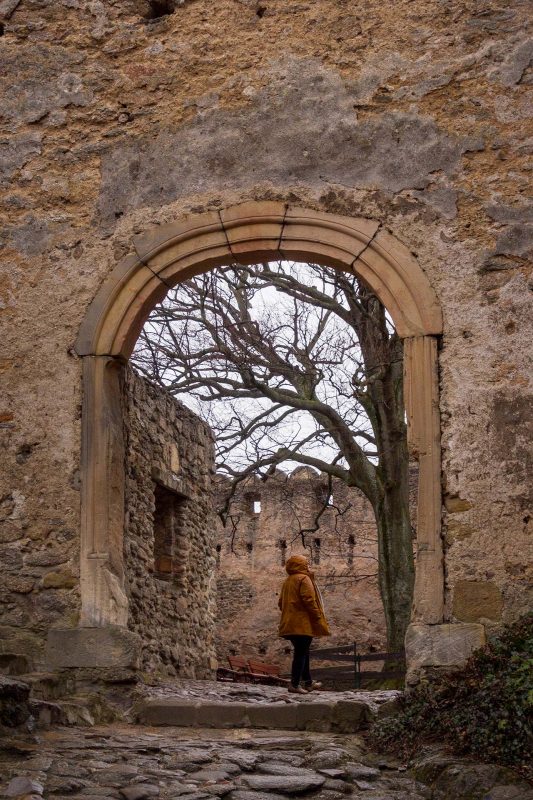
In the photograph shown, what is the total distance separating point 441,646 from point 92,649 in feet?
6.93

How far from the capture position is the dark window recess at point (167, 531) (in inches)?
461

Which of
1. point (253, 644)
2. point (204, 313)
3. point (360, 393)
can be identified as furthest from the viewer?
point (253, 644)

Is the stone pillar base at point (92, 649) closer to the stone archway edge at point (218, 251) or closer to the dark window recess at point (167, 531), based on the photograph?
the stone archway edge at point (218, 251)

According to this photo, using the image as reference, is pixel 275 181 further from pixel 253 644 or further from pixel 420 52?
pixel 253 644

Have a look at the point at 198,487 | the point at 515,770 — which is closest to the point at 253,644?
the point at 198,487

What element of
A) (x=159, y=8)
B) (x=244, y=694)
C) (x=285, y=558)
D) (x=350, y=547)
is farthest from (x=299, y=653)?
(x=285, y=558)

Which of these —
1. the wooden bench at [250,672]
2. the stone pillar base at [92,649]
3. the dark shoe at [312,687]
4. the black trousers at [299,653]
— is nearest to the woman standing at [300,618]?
the black trousers at [299,653]

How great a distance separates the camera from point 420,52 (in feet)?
23.7

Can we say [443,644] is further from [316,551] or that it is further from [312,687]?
[316,551]

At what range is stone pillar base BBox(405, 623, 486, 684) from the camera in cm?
625

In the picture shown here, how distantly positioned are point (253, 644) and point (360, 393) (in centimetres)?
818

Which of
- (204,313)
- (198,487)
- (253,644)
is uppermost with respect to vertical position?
(204,313)

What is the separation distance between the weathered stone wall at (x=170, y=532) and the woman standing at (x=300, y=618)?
5.48ft

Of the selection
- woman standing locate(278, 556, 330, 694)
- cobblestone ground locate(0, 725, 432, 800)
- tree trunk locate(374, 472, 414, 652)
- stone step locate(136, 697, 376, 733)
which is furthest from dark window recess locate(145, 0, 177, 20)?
tree trunk locate(374, 472, 414, 652)
